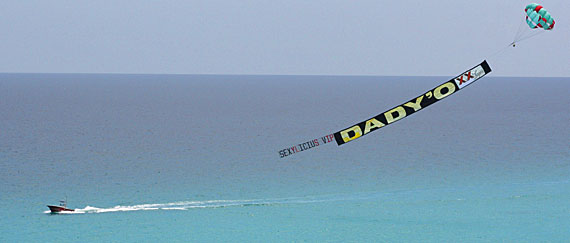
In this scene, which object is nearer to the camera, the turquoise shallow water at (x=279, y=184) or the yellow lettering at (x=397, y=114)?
the yellow lettering at (x=397, y=114)

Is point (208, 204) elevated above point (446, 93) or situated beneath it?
elevated above

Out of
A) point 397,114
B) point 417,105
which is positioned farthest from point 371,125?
point 417,105

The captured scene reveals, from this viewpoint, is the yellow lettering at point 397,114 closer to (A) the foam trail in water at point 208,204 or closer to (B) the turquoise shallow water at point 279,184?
(B) the turquoise shallow water at point 279,184

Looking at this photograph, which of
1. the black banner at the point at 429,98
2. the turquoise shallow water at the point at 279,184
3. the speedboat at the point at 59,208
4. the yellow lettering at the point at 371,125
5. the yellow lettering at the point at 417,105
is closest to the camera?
the black banner at the point at 429,98

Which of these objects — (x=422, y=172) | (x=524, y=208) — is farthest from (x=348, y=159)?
(x=524, y=208)

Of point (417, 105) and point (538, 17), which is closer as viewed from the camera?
point (417, 105)

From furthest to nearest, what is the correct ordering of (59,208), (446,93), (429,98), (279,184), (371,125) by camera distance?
(279,184), (59,208), (371,125), (429,98), (446,93)

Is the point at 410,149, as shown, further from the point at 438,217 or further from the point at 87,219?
the point at 87,219

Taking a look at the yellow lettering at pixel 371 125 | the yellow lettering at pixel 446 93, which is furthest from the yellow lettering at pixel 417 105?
the yellow lettering at pixel 371 125

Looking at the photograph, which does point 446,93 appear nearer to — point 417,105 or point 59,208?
point 417,105
